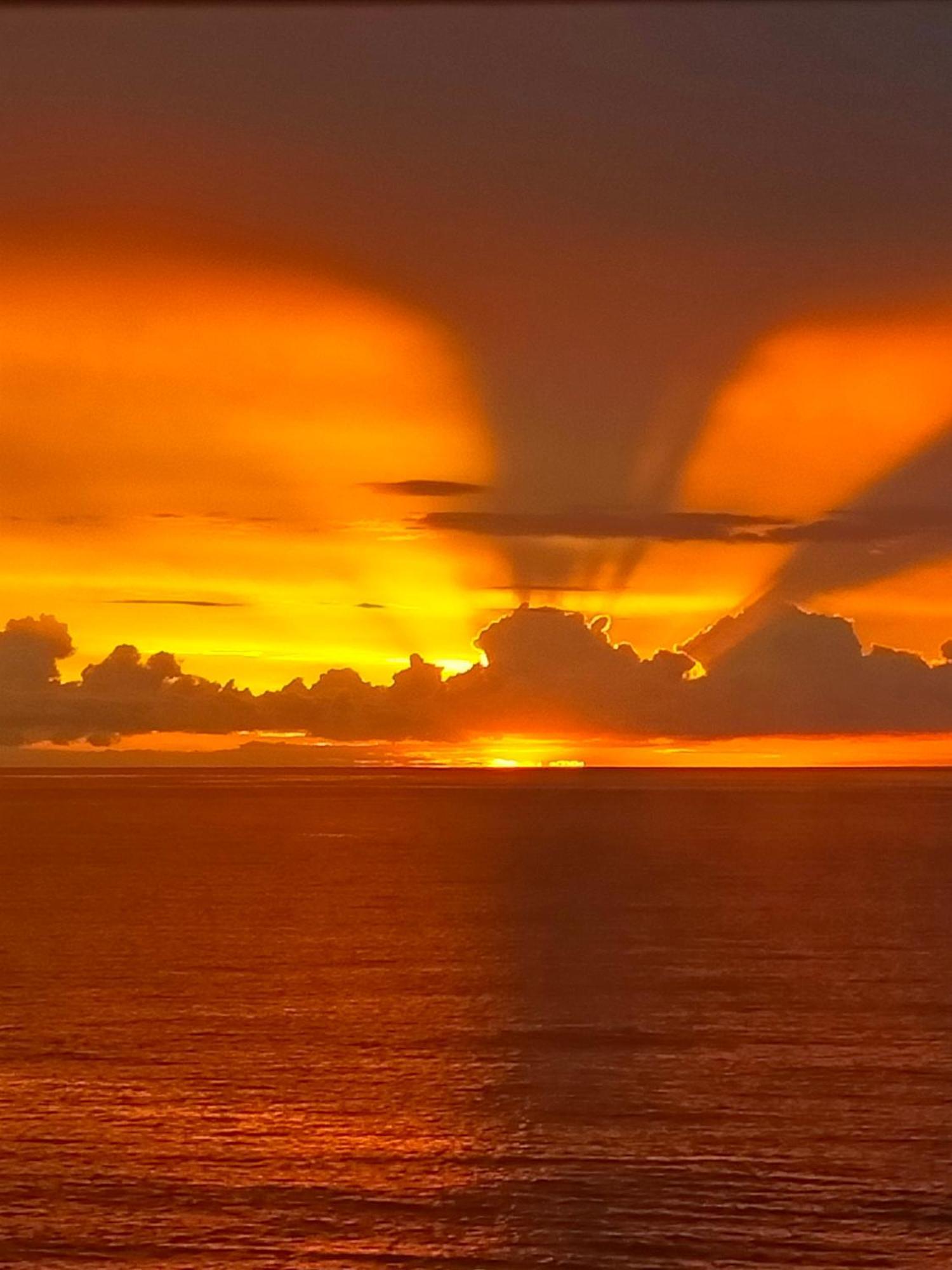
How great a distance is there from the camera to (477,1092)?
5778 cm

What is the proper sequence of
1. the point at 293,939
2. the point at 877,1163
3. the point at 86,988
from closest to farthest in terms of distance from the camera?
the point at 877,1163 → the point at 86,988 → the point at 293,939

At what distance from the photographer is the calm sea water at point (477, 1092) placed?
41.7 m

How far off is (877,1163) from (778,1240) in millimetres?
7928

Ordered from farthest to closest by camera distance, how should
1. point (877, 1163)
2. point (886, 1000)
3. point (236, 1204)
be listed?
point (886, 1000) → point (877, 1163) → point (236, 1204)

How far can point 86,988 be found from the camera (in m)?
82.8

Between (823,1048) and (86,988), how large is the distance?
3997 cm

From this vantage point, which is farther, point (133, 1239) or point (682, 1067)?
point (682, 1067)

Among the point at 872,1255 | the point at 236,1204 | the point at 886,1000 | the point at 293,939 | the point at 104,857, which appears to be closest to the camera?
the point at 872,1255

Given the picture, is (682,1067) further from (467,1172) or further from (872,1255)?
(872,1255)

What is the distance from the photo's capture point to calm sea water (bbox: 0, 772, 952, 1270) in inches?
1642

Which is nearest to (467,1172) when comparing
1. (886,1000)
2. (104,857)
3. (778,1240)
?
(778,1240)

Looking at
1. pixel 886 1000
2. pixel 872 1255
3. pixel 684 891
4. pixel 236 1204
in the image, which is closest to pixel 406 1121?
pixel 236 1204

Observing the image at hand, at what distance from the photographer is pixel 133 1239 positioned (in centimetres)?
4131

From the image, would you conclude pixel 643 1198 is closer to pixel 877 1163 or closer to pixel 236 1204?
pixel 877 1163
